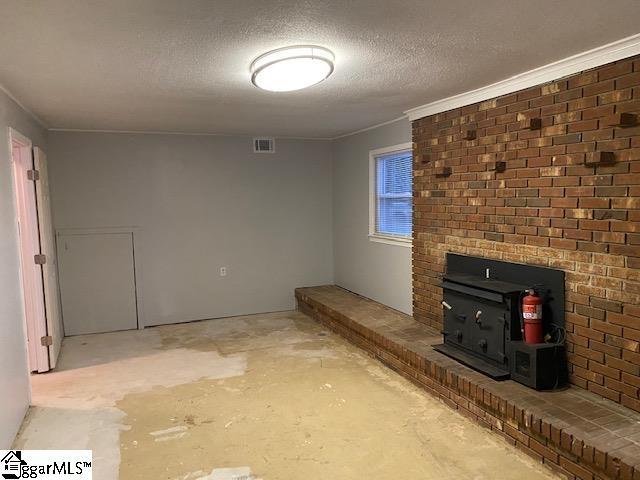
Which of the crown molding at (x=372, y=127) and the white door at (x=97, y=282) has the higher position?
the crown molding at (x=372, y=127)

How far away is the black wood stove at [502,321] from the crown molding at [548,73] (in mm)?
1200

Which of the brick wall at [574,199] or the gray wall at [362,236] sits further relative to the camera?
the gray wall at [362,236]

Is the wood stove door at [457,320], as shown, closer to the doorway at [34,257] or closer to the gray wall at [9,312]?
the gray wall at [9,312]

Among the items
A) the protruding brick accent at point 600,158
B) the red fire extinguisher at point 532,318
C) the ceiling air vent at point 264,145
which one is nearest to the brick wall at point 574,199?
the protruding brick accent at point 600,158

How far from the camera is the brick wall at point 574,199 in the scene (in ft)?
8.16

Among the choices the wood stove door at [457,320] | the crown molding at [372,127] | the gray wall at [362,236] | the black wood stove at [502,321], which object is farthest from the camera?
the gray wall at [362,236]

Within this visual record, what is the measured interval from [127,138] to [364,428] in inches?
160

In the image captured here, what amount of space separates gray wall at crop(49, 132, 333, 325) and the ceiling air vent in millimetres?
64

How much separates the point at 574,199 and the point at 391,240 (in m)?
2.29

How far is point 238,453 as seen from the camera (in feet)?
8.84

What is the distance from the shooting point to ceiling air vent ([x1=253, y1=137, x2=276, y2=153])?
576 centimetres

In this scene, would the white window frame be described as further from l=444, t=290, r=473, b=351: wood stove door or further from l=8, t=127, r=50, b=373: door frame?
l=8, t=127, r=50, b=373: door frame

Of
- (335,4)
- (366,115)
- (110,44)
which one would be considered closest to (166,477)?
(110,44)

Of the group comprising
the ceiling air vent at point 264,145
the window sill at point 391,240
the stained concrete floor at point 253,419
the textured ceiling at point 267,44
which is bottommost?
the stained concrete floor at point 253,419
